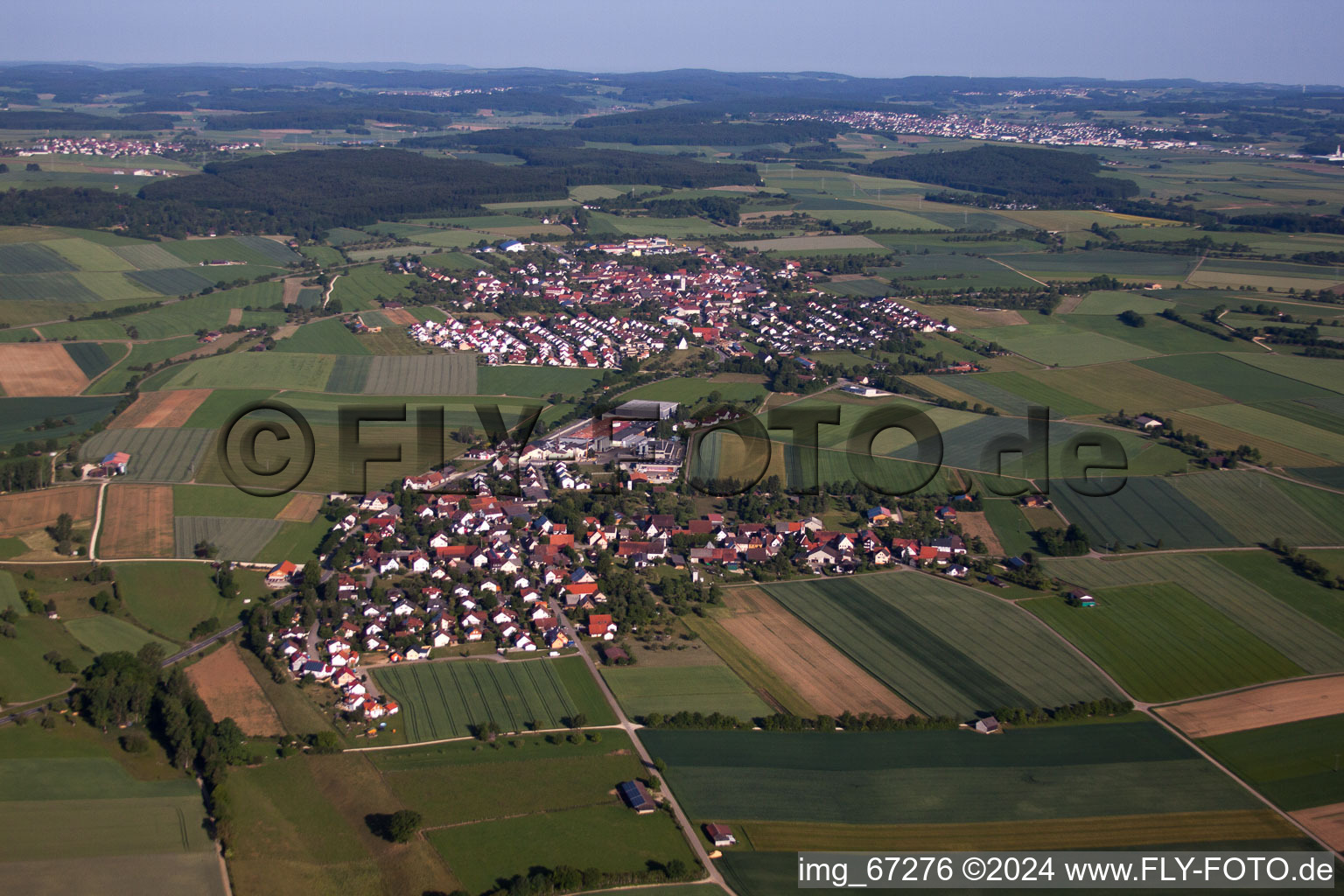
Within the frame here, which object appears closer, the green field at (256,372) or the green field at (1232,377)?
the green field at (1232,377)

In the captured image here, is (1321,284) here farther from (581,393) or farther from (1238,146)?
(1238,146)

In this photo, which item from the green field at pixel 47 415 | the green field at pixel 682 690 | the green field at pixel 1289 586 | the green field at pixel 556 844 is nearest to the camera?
the green field at pixel 556 844

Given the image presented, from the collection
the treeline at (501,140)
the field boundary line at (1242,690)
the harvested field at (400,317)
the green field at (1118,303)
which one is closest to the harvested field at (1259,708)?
the field boundary line at (1242,690)

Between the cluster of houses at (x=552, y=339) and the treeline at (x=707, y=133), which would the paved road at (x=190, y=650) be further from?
the treeline at (x=707, y=133)

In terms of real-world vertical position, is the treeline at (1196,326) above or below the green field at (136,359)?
above

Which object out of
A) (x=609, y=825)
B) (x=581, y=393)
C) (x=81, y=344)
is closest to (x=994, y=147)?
(x=581, y=393)

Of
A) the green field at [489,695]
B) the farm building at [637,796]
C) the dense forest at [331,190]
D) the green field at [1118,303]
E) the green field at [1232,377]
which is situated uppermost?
the dense forest at [331,190]

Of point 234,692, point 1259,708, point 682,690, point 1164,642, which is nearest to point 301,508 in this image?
point 234,692

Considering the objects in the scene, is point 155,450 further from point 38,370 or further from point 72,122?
point 72,122

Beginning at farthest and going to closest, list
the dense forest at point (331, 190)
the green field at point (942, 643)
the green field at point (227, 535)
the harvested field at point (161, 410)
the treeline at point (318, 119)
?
the treeline at point (318, 119) < the dense forest at point (331, 190) < the harvested field at point (161, 410) < the green field at point (227, 535) < the green field at point (942, 643)
